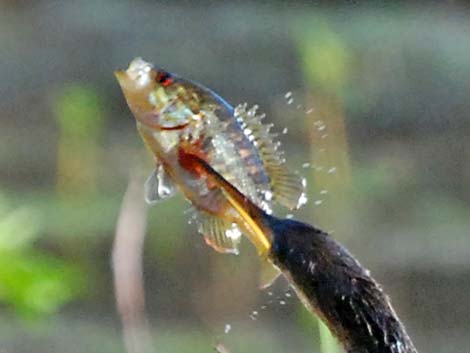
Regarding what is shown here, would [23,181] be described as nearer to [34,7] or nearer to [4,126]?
[4,126]

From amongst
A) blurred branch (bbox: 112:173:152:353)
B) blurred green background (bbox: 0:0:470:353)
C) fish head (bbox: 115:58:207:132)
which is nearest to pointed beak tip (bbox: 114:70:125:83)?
fish head (bbox: 115:58:207:132)

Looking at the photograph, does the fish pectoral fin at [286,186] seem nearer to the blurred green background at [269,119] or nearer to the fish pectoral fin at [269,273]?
the fish pectoral fin at [269,273]

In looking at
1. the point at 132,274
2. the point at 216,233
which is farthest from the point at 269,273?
the point at 132,274

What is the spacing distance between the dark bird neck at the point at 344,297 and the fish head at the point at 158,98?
0.07 metres

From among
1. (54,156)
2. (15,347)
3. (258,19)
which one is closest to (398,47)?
(258,19)

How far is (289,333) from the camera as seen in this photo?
1076mm

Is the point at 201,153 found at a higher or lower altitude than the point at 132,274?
higher

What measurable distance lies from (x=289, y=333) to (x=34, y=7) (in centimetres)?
49

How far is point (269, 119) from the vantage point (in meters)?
1.12

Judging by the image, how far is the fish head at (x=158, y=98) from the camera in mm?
343

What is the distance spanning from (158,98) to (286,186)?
50 millimetres

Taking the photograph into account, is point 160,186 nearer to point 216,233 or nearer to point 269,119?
point 216,233

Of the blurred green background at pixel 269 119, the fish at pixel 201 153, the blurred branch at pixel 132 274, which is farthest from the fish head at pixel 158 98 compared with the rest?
the blurred green background at pixel 269 119

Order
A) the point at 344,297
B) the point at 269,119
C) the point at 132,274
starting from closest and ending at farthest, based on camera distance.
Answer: the point at 344,297 < the point at 132,274 < the point at 269,119
